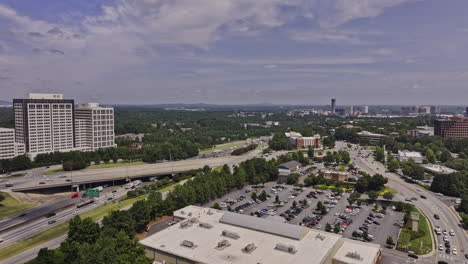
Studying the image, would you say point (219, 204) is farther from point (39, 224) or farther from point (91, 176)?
point (91, 176)

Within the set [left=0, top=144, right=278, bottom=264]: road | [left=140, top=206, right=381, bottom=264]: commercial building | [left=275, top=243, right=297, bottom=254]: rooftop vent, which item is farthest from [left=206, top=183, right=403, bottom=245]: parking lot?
[left=0, top=144, right=278, bottom=264]: road

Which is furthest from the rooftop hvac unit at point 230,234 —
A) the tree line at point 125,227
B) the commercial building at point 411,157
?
the commercial building at point 411,157

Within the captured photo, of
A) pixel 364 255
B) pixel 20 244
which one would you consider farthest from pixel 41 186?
pixel 364 255

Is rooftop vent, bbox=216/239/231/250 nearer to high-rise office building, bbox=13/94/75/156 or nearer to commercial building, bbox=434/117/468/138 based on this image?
high-rise office building, bbox=13/94/75/156

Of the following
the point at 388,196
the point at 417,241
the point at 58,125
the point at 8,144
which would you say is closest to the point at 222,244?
the point at 417,241

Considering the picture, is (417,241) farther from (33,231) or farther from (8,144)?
(8,144)

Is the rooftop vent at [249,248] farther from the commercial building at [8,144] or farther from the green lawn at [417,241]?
the commercial building at [8,144]
